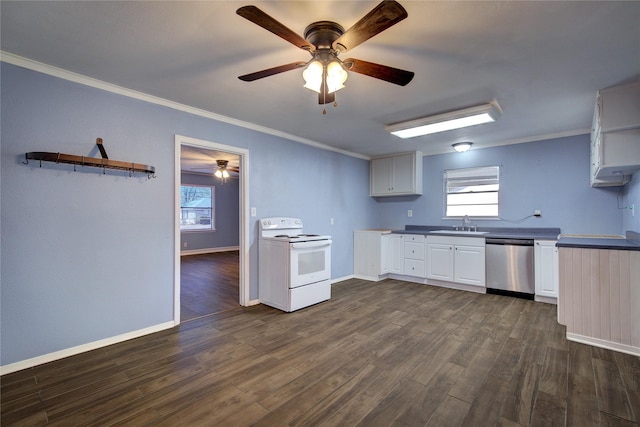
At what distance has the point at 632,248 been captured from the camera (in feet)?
8.02

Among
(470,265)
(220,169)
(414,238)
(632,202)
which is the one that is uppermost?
(220,169)

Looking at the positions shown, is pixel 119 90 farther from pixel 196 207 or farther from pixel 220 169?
pixel 196 207

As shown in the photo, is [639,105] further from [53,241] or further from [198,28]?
[53,241]

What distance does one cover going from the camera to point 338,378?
83.7 inches

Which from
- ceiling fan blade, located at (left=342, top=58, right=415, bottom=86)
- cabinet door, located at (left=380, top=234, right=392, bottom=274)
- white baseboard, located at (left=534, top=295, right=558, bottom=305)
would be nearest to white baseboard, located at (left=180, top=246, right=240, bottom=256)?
cabinet door, located at (left=380, top=234, right=392, bottom=274)

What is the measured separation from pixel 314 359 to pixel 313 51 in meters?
2.30

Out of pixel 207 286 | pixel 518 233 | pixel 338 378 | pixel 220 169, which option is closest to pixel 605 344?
pixel 518 233

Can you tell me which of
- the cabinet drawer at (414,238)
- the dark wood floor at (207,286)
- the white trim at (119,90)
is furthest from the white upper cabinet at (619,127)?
the dark wood floor at (207,286)

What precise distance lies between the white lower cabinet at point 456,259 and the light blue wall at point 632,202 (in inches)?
60.4

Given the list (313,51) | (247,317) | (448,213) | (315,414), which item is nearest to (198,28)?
(313,51)

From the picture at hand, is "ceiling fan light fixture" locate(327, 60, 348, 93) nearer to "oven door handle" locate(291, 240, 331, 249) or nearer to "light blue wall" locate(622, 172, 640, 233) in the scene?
"oven door handle" locate(291, 240, 331, 249)

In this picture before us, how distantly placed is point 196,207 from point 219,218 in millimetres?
746

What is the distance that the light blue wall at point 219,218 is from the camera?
335 inches

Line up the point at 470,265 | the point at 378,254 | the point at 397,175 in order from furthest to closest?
the point at 397,175
the point at 378,254
the point at 470,265
